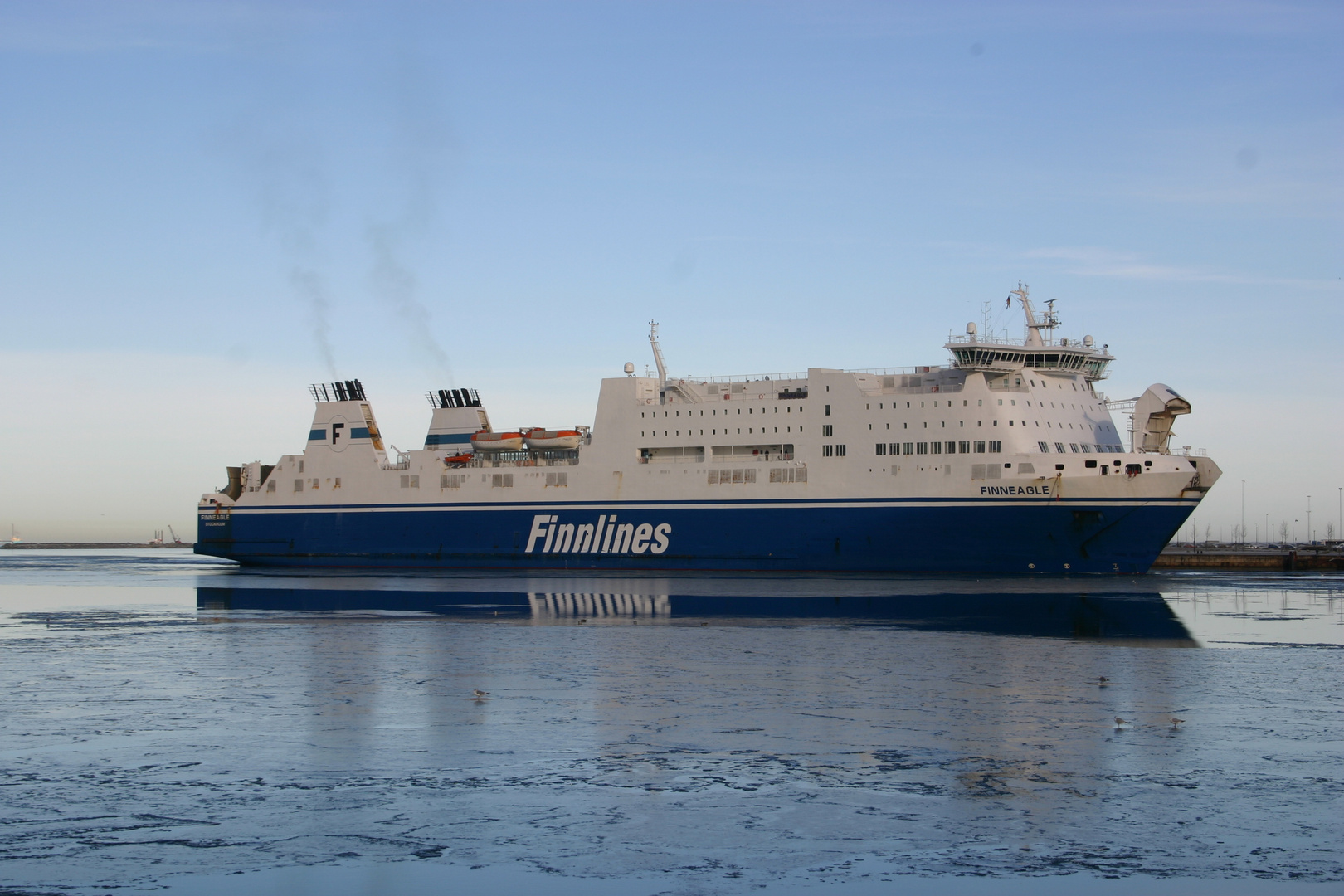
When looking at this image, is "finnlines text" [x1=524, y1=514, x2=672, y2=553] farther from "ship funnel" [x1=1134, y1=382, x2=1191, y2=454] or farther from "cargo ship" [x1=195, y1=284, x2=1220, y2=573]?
"ship funnel" [x1=1134, y1=382, x2=1191, y2=454]

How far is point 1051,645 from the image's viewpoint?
58.4 ft

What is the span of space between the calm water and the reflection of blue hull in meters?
13.2

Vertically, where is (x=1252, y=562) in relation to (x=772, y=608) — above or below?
below

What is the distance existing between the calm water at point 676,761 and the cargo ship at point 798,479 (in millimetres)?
13338

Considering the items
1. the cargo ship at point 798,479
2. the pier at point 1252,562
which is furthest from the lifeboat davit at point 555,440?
the pier at point 1252,562

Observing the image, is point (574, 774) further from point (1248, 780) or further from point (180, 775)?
point (1248, 780)

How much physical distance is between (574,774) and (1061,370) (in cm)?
3136

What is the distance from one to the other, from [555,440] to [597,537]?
3.97m

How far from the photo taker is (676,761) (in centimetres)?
969

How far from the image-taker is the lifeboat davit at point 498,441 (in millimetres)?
42156

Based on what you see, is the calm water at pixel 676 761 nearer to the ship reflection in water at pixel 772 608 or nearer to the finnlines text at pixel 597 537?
the ship reflection in water at pixel 772 608

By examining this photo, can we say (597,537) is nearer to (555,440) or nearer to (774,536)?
(555,440)

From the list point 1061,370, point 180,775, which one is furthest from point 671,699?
point 1061,370

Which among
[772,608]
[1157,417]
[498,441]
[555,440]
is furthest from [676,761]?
[498,441]
